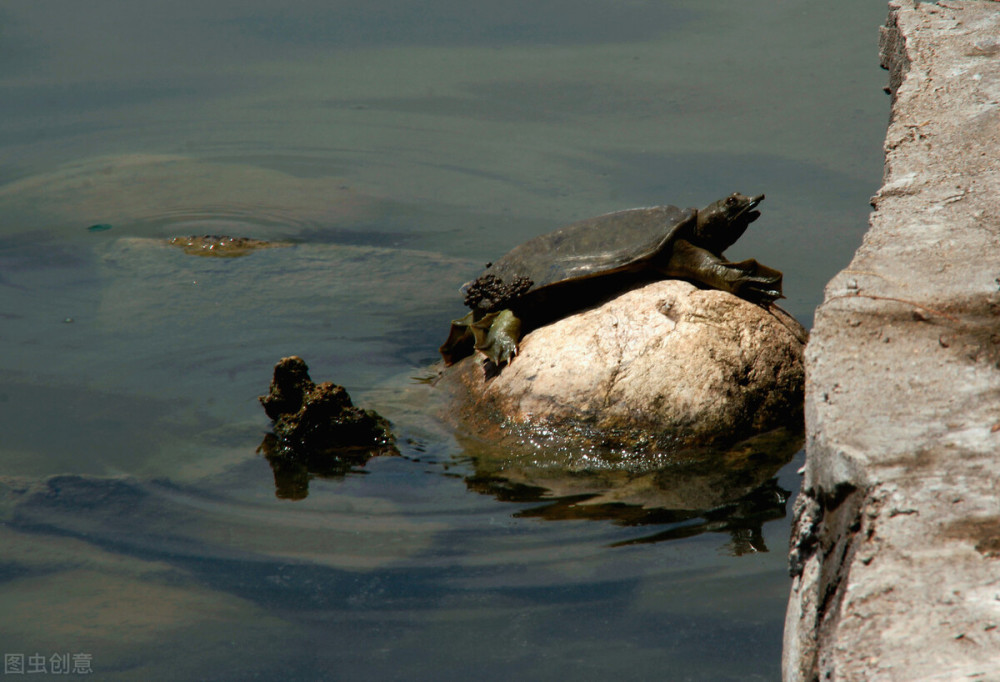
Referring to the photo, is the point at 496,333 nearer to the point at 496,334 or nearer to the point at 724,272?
the point at 496,334

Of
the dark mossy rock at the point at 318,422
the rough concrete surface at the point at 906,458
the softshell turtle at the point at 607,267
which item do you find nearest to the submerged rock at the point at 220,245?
the dark mossy rock at the point at 318,422

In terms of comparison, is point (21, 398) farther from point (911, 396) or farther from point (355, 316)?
point (911, 396)

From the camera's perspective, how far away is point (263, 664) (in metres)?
3.10

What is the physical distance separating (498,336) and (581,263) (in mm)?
494

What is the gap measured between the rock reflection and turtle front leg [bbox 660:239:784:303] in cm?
61

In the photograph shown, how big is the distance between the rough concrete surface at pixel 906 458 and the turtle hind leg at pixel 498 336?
160cm

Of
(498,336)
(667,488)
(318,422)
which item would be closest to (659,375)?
(667,488)

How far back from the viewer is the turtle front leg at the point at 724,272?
4367mm

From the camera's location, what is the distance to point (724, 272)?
172 inches

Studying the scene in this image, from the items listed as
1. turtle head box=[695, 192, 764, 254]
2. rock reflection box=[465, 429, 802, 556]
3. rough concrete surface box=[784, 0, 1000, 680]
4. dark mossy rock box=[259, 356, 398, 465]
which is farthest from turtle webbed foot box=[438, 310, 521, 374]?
rough concrete surface box=[784, 0, 1000, 680]

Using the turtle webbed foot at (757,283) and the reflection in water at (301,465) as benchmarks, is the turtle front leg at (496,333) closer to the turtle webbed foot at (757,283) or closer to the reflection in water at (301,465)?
the reflection in water at (301,465)

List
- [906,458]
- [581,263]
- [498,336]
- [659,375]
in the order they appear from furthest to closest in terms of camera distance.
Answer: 1. [498,336]
2. [581,263]
3. [659,375]
4. [906,458]

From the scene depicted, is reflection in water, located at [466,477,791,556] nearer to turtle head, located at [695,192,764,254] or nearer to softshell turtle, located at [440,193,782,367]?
softshell turtle, located at [440,193,782,367]

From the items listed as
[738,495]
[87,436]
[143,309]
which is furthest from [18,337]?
[738,495]
